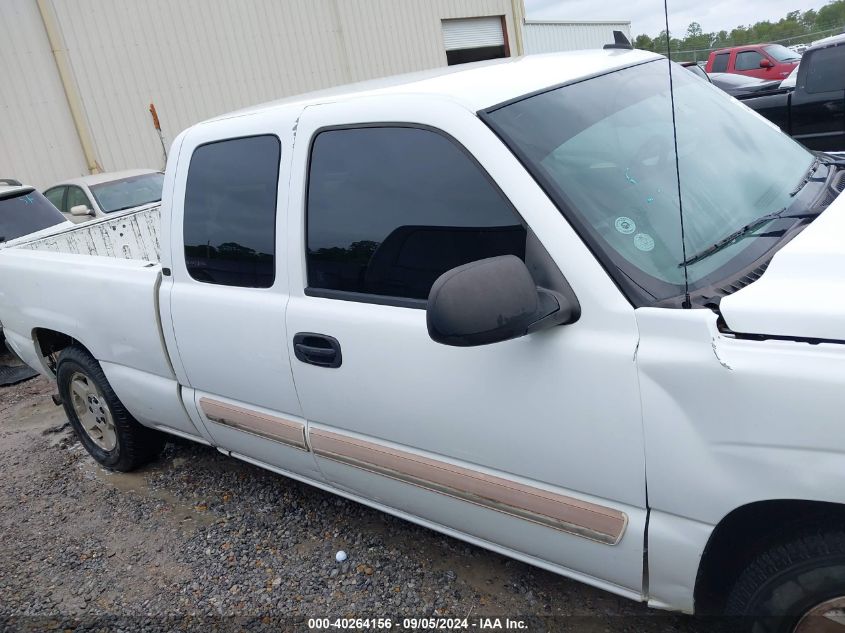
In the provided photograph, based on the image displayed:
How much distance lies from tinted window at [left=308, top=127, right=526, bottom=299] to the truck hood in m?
0.62

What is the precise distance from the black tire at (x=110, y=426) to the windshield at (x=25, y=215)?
10.2ft

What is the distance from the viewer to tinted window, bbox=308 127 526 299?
6.92 ft

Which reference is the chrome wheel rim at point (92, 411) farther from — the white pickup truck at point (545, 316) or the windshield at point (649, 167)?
the windshield at point (649, 167)

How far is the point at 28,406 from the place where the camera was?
5625 mm

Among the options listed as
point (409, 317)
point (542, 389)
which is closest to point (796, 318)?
point (542, 389)

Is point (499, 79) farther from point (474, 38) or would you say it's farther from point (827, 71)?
point (474, 38)

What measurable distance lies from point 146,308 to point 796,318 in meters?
2.69

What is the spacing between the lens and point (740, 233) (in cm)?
208

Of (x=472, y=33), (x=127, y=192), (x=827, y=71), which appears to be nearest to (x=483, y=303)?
(x=827, y=71)

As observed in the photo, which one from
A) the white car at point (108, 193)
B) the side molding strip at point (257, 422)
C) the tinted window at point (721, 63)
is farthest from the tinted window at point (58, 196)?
the tinted window at point (721, 63)

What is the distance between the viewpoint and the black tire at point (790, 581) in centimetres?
164

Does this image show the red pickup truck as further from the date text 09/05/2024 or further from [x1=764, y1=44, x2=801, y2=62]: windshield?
the date text 09/05/2024

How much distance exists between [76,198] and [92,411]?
641 cm

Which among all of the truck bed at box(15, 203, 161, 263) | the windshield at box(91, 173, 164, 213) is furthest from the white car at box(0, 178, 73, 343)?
the windshield at box(91, 173, 164, 213)
